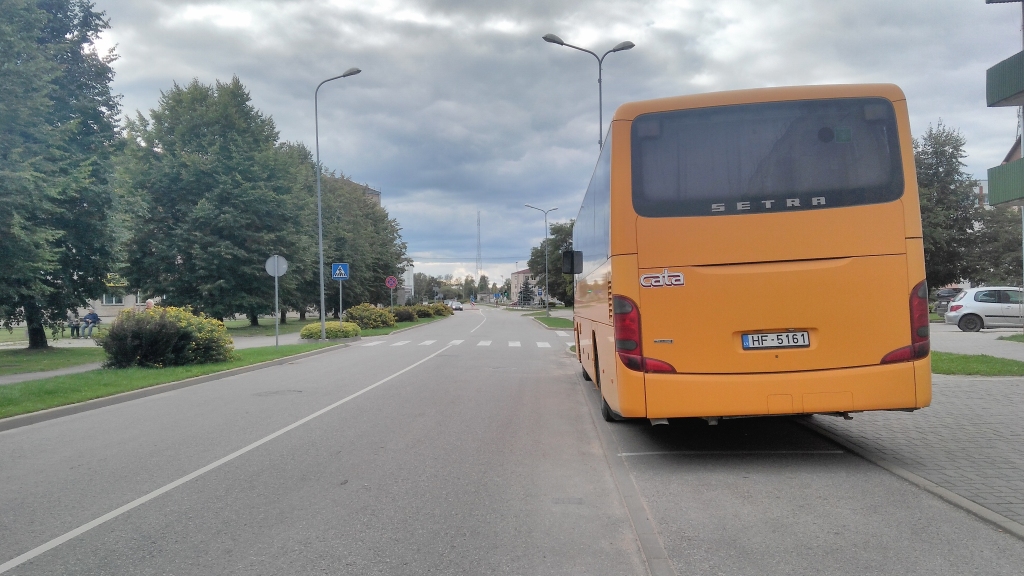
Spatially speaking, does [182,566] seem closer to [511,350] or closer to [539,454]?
[539,454]

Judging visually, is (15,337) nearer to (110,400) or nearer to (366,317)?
(366,317)

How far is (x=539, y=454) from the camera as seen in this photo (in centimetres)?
679

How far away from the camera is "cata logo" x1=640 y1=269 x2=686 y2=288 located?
5.88 meters

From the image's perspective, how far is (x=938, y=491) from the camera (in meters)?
5.02

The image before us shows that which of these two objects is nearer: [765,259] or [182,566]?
[182,566]

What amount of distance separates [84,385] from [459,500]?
10132mm

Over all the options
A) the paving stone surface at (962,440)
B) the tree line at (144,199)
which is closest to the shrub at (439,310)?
the tree line at (144,199)

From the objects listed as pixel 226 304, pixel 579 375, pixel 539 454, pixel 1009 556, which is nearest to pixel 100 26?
pixel 226 304

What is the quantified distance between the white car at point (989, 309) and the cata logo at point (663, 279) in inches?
966

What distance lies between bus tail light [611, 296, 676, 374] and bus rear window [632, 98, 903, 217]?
2.74 ft

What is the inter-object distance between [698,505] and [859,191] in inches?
118

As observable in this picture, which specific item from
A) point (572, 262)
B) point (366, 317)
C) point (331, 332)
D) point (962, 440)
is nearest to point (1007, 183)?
point (572, 262)

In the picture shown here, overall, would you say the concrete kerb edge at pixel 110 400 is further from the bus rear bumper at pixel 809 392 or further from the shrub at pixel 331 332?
the shrub at pixel 331 332

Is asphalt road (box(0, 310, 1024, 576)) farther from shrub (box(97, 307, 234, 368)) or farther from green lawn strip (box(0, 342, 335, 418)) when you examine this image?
shrub (box(97, 307, 234, 368))
